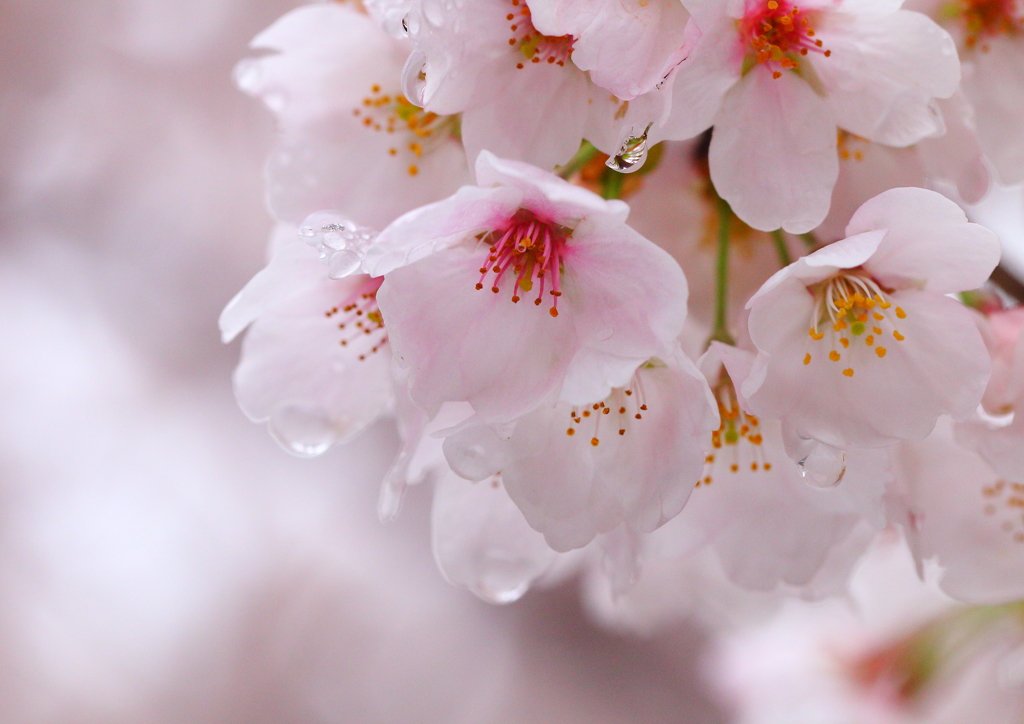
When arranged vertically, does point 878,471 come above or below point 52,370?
above

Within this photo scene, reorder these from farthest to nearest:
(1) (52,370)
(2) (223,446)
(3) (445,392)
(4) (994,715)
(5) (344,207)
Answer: (2) (223,446), (1) (52,370), (4) (994,715), (5) (344,207), (3) (445,392)

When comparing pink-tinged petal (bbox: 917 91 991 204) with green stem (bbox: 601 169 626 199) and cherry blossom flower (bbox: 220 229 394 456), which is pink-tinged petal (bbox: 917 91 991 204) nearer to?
green stem (bbox: 601 169 626 199)

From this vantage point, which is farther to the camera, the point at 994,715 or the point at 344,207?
the point at 994,715

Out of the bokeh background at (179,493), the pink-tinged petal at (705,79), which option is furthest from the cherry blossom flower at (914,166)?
the bokeh background at (179,493)

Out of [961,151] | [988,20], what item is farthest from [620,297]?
[988,20]

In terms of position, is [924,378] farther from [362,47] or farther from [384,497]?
[362,47]

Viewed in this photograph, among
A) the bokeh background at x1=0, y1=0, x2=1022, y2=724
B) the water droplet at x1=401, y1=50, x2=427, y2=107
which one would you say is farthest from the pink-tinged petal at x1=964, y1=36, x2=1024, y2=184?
the bokeh background at x1=0, y1=0, x2=1022, y2=724

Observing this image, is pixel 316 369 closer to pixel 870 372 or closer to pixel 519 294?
pixel 519 294

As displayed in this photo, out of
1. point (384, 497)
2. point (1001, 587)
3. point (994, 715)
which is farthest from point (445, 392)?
point (994, 715)
